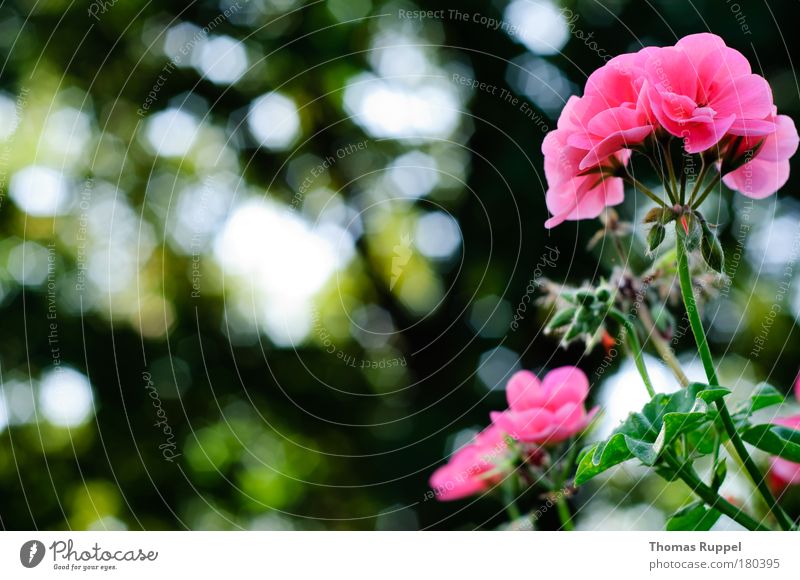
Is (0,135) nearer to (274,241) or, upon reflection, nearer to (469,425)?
(274,241)

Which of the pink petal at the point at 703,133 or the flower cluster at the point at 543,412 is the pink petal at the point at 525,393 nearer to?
the flower cluster at the point at 543,412

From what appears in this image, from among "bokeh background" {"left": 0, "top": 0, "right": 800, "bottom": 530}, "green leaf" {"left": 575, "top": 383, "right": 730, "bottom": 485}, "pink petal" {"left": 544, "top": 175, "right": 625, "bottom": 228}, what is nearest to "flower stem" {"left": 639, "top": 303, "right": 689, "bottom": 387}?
"green leaf" {"left": 575, "top": 383, "right": 730, "bottom": 485}

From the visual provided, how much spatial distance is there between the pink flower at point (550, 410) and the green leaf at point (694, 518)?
203 millimetres

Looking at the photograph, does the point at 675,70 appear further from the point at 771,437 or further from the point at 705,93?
the point at 771,437

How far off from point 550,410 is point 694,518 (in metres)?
0.25

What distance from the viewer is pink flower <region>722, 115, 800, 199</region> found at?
620mm

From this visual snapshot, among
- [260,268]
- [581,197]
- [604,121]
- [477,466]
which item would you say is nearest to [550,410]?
[477,466]

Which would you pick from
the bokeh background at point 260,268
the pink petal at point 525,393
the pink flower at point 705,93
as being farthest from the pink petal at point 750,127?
the bokeh background at point 260,268

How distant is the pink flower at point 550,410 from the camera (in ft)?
2.68

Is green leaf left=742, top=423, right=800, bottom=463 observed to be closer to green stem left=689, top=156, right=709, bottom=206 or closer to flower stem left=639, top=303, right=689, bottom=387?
flower stem left=639, top=303, right=689, bottom=387

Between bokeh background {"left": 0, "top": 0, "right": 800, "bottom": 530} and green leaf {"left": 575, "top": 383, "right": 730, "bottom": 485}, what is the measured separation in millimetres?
2097
